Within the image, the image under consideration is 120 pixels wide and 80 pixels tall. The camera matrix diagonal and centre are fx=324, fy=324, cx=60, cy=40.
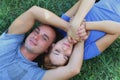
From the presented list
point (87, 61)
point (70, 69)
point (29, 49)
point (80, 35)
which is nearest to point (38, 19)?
point (29, 49)

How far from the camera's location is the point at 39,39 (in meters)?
2.82

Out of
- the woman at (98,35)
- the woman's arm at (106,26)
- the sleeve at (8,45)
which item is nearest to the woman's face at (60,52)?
the woman at (98,35)

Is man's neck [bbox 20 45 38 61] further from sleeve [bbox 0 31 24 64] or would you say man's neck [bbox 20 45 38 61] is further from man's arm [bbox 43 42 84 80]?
man's arm [bbox 43 42 84 80]

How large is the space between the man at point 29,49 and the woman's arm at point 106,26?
0.58 feet

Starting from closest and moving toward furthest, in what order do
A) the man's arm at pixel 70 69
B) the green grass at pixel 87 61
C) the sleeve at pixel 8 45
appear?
1. the man's arm at pixel 70 69
2. the sleeve at pixel 8 45
3. the green grass at pixel 87 61

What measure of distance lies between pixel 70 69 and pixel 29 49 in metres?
0.40

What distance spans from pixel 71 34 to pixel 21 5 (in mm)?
736

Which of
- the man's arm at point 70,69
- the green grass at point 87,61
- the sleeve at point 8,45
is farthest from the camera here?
the green grass at point 87,61

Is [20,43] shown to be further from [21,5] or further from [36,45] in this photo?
[21,5]

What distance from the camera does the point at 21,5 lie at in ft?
10.7

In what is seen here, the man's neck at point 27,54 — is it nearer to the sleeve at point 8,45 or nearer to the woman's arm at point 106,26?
the sleeve at point 8,45

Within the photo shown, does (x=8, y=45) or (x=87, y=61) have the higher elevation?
(x=8, y=45)

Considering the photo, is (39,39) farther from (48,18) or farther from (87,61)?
(87,61)

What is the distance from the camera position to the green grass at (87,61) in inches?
123
